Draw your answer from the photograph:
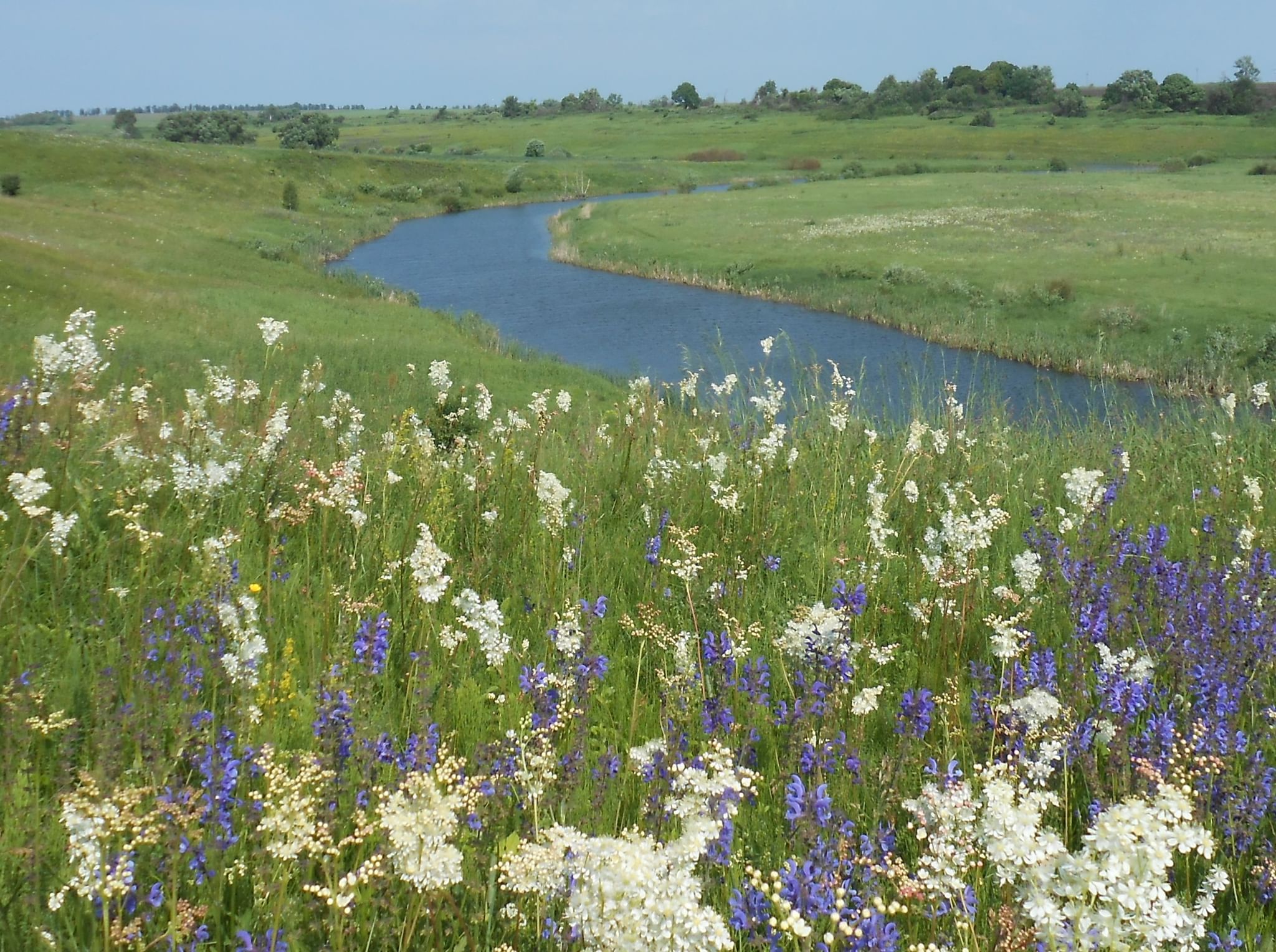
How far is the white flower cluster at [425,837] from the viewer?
1.69 m

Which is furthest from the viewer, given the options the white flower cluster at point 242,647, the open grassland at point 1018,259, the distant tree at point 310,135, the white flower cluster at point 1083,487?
the distant tree at point 310,135

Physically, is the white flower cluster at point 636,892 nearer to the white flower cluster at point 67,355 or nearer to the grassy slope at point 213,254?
the white flower cluster at point 67,355

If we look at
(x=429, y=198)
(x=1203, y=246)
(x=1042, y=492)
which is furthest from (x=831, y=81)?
(x=1042, y=492)

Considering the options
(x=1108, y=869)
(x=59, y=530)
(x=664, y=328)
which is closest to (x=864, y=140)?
(x=664, y=328)

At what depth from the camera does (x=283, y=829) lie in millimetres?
1900

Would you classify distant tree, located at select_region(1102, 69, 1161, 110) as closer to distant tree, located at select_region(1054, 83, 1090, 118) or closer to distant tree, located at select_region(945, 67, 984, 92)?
distant tree, located at select_region(1054, 83, 1090, 118)

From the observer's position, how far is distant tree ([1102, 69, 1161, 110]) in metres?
136

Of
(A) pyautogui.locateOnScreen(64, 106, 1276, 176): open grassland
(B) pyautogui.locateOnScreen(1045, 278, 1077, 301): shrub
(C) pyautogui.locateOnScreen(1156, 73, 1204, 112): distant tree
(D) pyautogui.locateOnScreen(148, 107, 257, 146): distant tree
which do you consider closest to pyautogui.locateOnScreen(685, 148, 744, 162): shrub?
(A) pyautogui.locateOnScreen(64, 106, 1276, 176): open grassland

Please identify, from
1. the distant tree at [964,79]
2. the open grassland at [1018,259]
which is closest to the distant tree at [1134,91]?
the distant tree at [964,79]

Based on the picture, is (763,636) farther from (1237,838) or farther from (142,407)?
(142,407)

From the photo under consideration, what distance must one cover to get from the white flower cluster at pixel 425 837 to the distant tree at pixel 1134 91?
16076 centimetres

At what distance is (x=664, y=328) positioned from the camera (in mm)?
33625

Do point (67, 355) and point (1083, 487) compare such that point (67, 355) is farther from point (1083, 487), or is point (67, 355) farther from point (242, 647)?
point (1083, 487)

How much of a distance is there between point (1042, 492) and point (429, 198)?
7901cm
